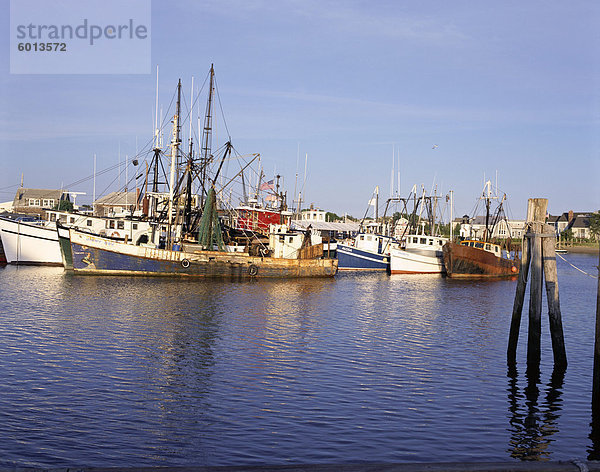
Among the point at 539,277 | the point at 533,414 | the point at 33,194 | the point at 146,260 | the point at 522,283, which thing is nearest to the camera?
the point at 533,414

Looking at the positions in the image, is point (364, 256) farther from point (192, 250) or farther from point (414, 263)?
point (192, 250)

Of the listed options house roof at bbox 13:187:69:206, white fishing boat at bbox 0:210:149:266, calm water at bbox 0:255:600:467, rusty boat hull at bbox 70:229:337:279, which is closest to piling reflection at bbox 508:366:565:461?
calm water at bbox 0:255:600:467

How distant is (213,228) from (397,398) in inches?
1457

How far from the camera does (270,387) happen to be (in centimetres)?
1730

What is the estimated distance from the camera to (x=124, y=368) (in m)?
19.0

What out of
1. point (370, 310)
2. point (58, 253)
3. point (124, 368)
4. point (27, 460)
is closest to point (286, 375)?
point (124, 368)

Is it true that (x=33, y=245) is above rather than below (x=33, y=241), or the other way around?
below

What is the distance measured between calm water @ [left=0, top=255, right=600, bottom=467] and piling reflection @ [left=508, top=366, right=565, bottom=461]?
54mm

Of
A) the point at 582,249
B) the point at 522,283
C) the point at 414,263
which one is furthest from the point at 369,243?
the point at 582,249

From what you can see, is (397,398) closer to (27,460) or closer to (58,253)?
(27,460)

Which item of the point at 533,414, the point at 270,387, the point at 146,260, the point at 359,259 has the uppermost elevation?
the point at 146,260

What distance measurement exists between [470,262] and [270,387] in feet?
158

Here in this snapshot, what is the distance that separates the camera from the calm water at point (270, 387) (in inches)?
497

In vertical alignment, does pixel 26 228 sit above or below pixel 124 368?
above
